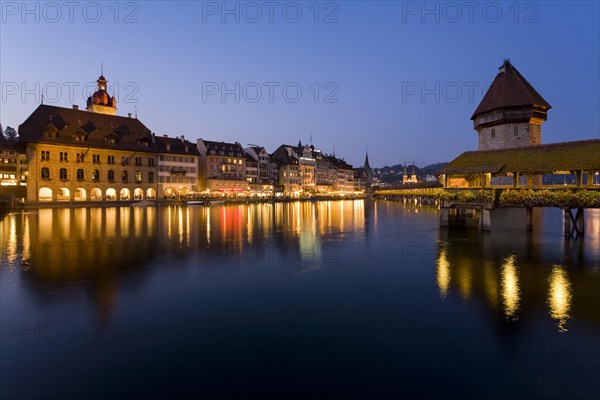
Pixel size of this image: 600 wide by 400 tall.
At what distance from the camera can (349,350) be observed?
1041 cm

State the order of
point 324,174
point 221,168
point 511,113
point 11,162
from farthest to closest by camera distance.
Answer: point 324,174 → point 11,162 → point 221,168 → point 511,113

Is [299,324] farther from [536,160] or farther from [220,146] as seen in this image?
[220,146]

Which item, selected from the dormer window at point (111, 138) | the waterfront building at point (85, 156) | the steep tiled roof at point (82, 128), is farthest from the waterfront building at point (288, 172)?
the dormer window at point (111, 138)

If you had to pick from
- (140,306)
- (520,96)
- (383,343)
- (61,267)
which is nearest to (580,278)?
(383,343)

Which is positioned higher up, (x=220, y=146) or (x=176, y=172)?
(x=220, y=146)

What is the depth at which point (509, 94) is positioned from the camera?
56406mm

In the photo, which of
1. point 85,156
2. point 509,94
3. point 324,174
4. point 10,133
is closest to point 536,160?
point 509,94

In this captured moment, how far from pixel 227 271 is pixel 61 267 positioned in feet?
29.0

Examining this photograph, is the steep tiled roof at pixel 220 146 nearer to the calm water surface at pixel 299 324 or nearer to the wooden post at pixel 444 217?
the wooden post at pixel 444 217

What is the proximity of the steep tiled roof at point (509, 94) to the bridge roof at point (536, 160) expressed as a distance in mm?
22700

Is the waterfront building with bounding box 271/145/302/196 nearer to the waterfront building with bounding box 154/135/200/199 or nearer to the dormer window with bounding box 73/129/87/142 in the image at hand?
the waterfront building with bounding box 154/135/200/199

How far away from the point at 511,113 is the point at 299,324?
55346 millimetres

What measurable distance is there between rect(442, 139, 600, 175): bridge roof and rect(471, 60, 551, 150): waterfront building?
70.9 feet

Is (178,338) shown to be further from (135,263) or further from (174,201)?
(174,201)
